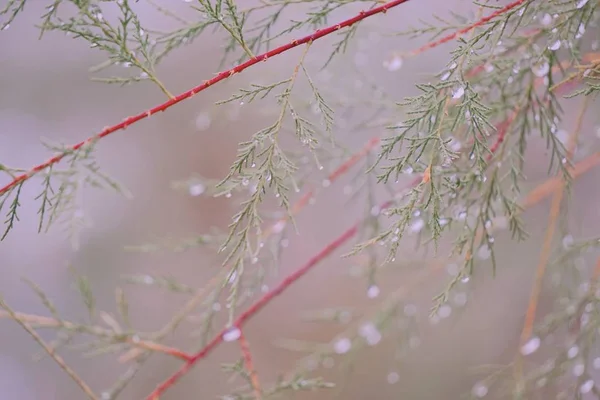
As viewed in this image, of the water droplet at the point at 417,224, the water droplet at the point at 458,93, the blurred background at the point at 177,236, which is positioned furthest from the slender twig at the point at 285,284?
the blurred background at the point at 177,236

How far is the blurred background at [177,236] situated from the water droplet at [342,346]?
1.88 m

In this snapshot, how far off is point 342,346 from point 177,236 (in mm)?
2838

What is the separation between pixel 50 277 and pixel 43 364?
0.67m

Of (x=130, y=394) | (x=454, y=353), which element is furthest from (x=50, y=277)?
(x=454, y=353)

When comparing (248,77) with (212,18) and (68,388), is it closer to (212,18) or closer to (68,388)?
(68,388)

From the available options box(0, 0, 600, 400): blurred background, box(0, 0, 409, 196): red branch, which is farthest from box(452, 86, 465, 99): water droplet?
box(0, 0, 600, 400): blurred background

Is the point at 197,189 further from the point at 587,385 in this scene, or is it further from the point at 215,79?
the point at 587,385

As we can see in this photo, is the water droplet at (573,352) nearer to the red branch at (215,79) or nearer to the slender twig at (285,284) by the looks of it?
the slender twig at (285,284)

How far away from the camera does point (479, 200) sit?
1070 mm

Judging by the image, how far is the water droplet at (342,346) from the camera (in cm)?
161

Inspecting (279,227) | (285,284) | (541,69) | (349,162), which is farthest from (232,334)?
(541,69)

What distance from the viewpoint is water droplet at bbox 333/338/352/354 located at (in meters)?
1.61

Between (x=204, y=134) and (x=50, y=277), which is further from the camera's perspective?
(x=204, y=134)

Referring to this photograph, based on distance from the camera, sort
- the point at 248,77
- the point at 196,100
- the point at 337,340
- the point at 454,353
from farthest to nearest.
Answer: the point at 196,100, the point at 248,77, the point at 454,353, the point at 337,340
